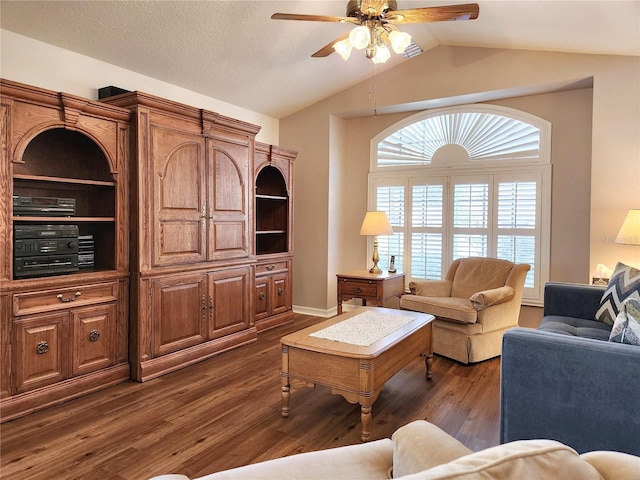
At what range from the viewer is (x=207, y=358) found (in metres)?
3.73

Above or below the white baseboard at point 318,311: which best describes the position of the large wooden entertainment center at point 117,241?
above

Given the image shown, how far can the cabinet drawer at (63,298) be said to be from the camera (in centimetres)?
264

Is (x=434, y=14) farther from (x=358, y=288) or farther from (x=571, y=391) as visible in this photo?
(x=358, y=288)

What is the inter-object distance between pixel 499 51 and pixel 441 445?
14.7ft

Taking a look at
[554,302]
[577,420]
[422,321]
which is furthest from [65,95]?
[554,302]

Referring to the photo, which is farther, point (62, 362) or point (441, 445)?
point (62, 362)

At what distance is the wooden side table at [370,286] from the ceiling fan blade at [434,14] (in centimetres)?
257

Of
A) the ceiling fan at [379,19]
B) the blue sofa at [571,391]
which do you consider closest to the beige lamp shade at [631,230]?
the blue sofa at [571,391]

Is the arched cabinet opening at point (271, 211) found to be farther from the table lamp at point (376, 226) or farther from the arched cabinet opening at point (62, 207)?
the arched cabinet opening at point (62, 207)

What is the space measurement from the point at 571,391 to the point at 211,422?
6.57 feet

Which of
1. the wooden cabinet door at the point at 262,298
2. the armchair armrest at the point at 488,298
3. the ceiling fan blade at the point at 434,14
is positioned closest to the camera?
the ceiling fan blade at the point at 434,14

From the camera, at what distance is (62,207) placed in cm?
294

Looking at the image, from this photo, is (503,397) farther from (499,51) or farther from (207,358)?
(499,51)

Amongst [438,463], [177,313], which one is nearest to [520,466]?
[438,463]
